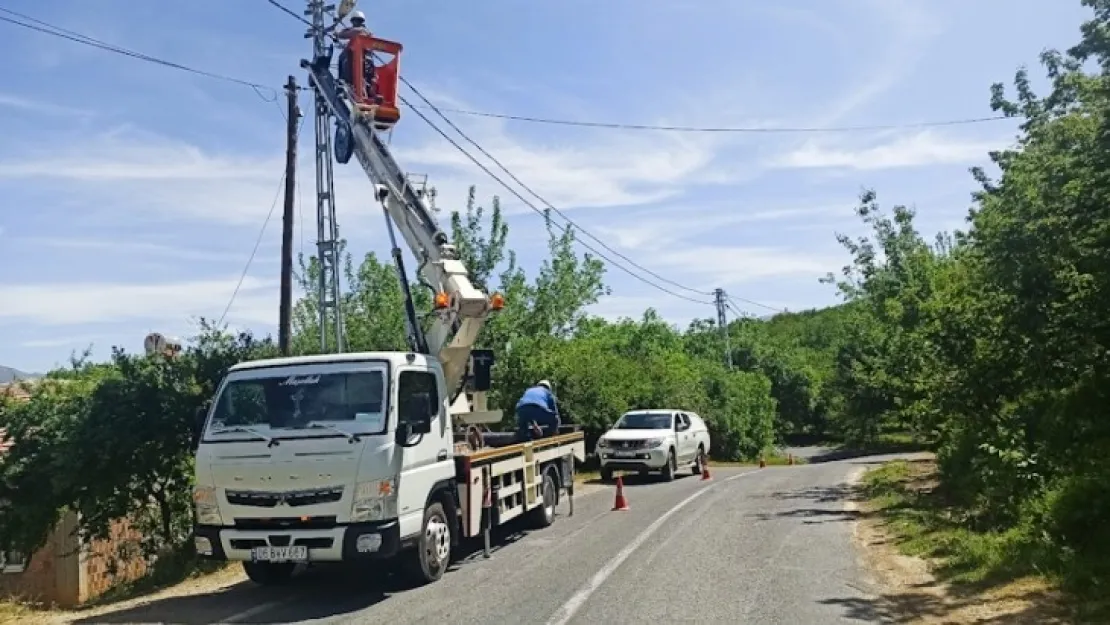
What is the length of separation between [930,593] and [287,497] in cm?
591

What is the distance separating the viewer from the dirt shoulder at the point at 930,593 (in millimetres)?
7523

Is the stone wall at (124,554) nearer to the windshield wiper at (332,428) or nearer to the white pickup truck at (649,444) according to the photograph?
the windshield wiper at (332,428)

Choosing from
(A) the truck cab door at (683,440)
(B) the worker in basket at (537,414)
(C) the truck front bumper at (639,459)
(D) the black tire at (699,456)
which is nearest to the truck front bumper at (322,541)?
(B) the worker in basket at (537,414)

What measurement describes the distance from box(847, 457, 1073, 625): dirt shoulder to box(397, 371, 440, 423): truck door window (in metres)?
4.59

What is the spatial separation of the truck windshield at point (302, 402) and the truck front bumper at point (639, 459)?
13.5m

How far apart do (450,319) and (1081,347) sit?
7.42m

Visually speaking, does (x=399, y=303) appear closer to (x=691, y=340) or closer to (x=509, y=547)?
(x=509, y=547)

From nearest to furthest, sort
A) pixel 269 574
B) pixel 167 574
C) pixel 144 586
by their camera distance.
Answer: pixel 269 574 → pixel 144 586 → pixel 167 574

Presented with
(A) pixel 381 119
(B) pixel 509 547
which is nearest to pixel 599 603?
(B) pixel 509 547

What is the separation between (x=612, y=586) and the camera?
8.89 meters

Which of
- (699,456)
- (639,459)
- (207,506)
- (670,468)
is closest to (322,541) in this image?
(207,506)

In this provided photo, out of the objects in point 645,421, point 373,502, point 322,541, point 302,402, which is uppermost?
point 302,402

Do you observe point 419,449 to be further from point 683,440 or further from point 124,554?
point 683,440

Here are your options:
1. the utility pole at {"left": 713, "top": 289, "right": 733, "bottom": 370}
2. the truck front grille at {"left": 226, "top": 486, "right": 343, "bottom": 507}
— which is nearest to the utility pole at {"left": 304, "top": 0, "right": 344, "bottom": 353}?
the truck front grille at {"left": 226, "top": 486, "right": 343, "bottom": 507}
